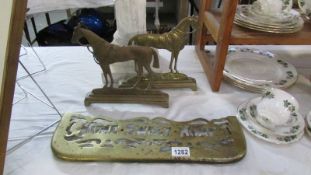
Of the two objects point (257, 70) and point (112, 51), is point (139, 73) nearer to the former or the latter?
point (112, 51)

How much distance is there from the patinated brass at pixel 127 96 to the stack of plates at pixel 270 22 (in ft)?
0.83

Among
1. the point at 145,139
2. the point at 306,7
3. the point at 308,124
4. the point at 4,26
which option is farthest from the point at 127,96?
the point at 306,7

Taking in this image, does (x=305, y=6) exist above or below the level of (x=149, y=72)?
above

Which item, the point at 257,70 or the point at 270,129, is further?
the point at 257,70

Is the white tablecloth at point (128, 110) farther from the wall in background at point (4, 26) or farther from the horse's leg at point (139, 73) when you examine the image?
the wall in background at point (4, 26)

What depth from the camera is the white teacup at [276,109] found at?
58 cm

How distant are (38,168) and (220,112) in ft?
1.29

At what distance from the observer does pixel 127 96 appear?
2.17ft

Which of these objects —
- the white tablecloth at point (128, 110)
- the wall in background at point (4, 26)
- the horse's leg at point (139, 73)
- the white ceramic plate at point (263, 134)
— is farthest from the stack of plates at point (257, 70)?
the wall in background at point (4, 26)

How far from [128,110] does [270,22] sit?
382mm

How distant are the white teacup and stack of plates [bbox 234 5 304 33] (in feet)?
0.50

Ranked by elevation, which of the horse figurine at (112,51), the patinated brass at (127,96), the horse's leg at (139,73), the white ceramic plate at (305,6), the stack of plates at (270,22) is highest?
the white ceramic plate at (305,6)

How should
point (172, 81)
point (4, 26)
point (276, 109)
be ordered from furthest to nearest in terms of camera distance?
point (172, 81)
point (276, 109)
point (4, 26)

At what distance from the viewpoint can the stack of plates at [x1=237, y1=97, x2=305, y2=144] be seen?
577mm
